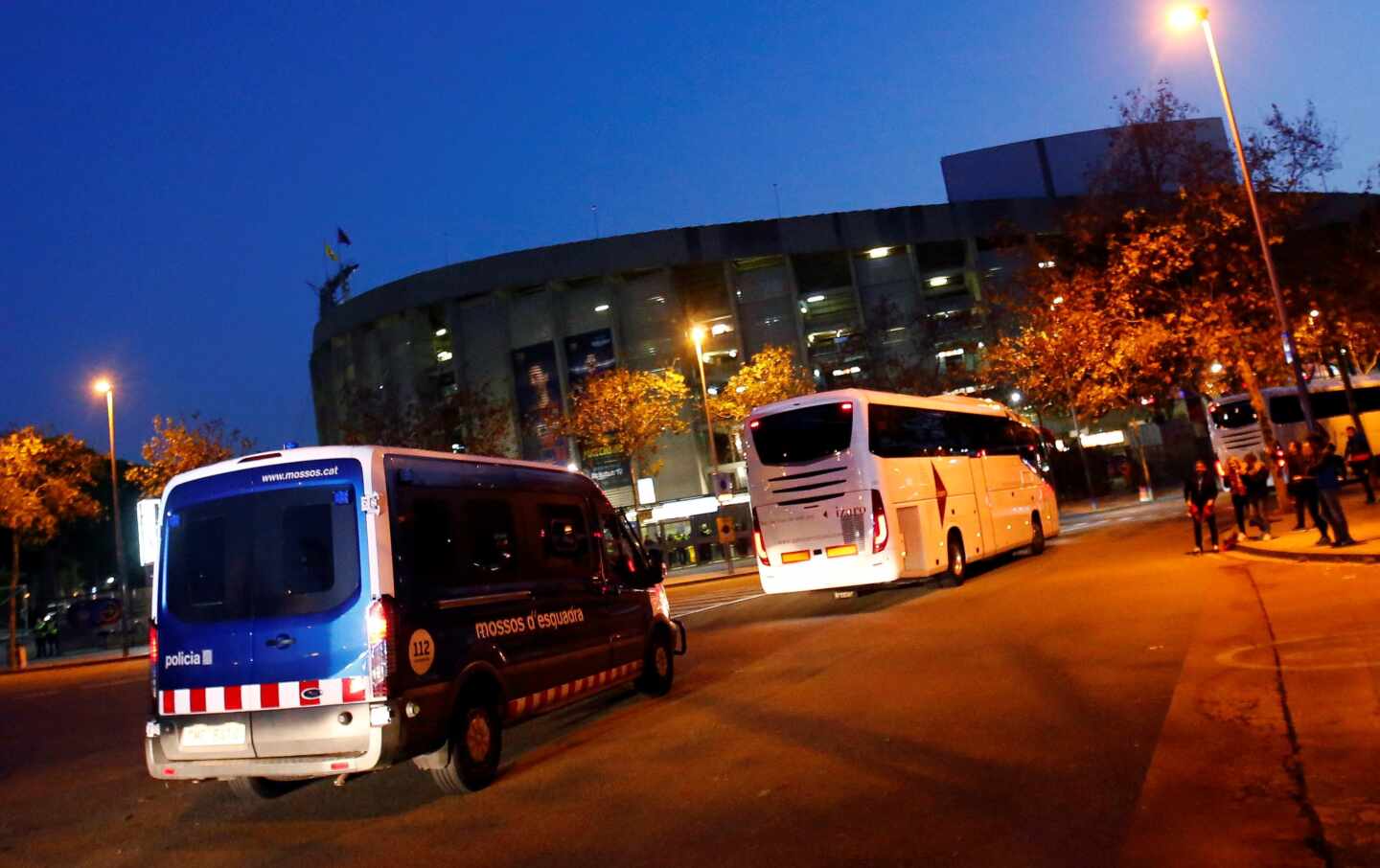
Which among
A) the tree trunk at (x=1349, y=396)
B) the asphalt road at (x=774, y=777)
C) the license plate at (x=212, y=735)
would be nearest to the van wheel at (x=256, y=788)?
the asphalt road at (x=774, y=777)

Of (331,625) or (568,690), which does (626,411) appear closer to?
(568,690)

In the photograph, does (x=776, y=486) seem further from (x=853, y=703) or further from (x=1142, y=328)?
(x=1142, y=328)

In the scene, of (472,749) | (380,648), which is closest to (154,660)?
(380,648)

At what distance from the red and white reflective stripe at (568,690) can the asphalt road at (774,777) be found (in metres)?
0.37

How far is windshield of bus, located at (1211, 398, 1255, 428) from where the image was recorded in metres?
36.8

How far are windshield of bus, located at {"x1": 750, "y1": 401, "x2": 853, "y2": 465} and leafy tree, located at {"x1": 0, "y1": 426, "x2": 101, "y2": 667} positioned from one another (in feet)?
86.1

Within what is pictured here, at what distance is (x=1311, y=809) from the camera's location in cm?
527

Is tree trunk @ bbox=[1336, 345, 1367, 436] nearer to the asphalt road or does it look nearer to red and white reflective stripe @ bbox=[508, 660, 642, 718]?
the asphalt road

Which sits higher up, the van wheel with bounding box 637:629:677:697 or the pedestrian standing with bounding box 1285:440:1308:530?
the pedestrian standing with bounding box 1285:440:1308:530

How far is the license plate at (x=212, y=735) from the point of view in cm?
716

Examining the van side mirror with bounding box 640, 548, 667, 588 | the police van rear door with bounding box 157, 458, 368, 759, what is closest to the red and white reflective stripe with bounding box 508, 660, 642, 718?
the van side mirror with bounding box 640, 548, 667, 588

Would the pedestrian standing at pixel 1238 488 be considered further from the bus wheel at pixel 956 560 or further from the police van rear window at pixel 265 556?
the police van rear window at pixel 265 556

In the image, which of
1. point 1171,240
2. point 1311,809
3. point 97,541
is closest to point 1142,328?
point 1171,240

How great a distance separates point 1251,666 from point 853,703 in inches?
128
